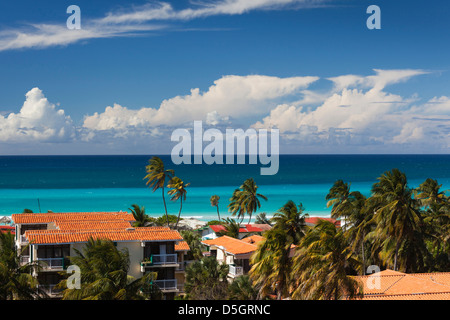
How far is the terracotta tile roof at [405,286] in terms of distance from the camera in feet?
77.2

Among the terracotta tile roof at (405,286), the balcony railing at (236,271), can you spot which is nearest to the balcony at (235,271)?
the balcony railing at (236,271)

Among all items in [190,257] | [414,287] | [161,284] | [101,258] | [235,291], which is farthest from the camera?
[190,257]

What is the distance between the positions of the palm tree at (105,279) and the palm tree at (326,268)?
6.55m

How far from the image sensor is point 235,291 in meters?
27.2

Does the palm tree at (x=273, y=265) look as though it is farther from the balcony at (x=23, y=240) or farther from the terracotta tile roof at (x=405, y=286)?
the balcony at (x=23, y=240)

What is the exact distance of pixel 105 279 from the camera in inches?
746

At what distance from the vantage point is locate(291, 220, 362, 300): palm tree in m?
19.4

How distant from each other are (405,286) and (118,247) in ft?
59.1

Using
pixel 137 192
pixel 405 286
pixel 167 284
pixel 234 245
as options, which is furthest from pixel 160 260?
pixel 137 192

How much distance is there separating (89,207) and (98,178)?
2922 inches

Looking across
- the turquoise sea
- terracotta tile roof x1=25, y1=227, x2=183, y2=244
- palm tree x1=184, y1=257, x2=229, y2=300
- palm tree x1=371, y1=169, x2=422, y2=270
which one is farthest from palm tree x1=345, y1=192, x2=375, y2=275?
the turquoise sea

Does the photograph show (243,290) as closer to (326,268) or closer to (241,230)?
(326,268)

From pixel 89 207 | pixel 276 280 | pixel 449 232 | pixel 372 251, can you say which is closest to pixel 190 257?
pixel 372 251
